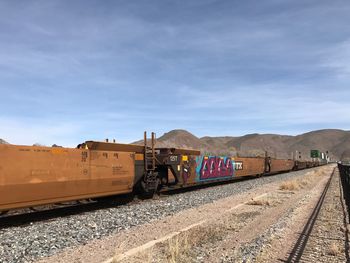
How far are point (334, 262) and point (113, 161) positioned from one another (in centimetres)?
986

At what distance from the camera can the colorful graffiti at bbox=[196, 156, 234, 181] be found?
26062 mm

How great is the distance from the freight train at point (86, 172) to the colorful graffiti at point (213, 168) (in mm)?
1065

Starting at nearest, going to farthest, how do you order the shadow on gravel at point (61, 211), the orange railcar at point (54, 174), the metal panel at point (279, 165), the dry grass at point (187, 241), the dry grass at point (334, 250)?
the dry grass at point (187, 241) → the dry grass at point (334, 250) → the orange railcar at point (54, 174) → the shadow on gravel at point (61, 211) → the metal panel at point (279, 165)

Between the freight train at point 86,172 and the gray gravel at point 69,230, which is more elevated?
the freight train at point 86,172

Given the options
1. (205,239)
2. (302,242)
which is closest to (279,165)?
(302,242)

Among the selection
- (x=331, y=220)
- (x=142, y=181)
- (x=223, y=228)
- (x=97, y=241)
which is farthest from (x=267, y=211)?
(x=97, y=241)

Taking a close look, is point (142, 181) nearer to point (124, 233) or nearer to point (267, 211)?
point (267, 211)

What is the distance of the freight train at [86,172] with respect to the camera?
35.7 ft

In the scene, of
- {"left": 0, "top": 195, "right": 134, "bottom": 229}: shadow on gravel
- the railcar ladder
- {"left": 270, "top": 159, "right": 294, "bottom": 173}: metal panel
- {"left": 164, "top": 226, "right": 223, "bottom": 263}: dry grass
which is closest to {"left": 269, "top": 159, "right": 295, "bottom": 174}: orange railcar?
{"left": 270, "top": 159, "right": 294, "bottom": 173}: metal panel

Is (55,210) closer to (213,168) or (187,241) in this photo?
→ (187,241)

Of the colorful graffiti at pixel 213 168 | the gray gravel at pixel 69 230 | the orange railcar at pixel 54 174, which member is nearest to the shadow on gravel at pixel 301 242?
the gray gravel at pixel 69 230

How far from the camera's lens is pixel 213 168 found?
1132 inches

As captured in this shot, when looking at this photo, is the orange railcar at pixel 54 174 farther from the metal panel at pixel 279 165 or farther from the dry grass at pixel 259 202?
the metal panel at pixel 279 165

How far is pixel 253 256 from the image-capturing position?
312 inches
